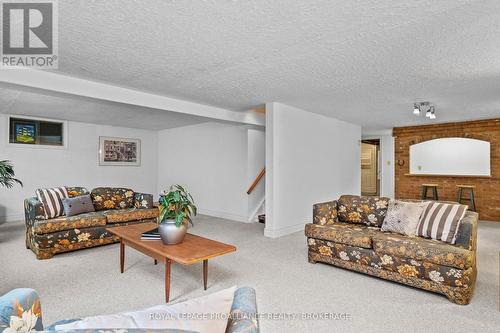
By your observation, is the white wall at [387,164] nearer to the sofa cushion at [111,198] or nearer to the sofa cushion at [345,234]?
the sofa cushion at [345,234]

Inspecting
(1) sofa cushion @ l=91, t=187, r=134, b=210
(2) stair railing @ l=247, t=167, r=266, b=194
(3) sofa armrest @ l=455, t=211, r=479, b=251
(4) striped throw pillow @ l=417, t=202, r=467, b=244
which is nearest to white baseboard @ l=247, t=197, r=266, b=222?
(2) stair railing @ l=247, t=167, r=266, b=194

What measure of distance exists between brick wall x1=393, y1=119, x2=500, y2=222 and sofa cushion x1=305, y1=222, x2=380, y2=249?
15.9ft

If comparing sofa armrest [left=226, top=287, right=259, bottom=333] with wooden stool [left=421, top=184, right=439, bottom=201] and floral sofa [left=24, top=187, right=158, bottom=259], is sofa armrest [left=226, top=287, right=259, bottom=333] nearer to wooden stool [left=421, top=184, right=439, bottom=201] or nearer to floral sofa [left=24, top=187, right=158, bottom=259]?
floral sofa [left=24, top=187, right=158, bottom=259]

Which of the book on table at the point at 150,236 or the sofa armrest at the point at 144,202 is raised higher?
the sofa armrest at the point at 144,202

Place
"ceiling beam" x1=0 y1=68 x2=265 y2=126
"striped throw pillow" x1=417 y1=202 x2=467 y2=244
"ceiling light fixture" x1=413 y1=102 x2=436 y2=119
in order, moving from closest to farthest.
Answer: "striped throw pillow" x1=417 y1=202 x2=467 y2=244 → "ceiling beam" x1=0 y1=68 x2=265 y2=126 → "ceiling light fixture" x1=413 y1=102 x2=436 y2=119

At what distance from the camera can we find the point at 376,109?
5352 mm

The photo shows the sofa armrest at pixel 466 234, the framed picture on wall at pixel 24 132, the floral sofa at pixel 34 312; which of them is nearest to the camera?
the floral sofa at pixel 34 312

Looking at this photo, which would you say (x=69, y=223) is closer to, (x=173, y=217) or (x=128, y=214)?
(x=128, y=214)

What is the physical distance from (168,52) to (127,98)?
1.58m

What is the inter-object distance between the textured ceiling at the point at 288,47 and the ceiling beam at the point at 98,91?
0.61ft

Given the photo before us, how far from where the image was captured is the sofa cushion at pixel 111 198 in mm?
4656

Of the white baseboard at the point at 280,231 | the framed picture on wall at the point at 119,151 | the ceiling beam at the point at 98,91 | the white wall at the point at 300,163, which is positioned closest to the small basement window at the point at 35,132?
the framed picture on wall at the point at 119,151

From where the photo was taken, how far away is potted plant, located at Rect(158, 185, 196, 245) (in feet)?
8.75

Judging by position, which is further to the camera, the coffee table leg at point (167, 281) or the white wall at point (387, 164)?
the white wall at point (387, 164)
